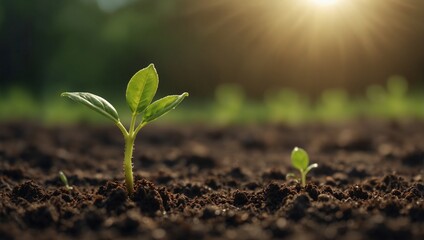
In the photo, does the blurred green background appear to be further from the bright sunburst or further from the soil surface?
the soil surface

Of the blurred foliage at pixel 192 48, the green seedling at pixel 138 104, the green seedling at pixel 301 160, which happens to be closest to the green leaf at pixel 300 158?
the green seedling at pixel 301 160

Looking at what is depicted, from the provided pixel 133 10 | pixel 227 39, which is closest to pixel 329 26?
pixel 227 39

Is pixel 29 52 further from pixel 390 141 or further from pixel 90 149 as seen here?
pixel 390 141

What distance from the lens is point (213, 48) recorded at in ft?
38.4

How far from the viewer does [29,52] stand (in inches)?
462

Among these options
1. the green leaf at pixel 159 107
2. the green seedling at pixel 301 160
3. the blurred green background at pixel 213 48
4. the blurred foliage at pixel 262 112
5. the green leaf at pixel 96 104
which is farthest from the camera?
the blurred green background at pixel 213 48

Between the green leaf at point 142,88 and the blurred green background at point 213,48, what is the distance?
7895 millimetres

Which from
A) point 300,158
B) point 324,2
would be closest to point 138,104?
point 300,158

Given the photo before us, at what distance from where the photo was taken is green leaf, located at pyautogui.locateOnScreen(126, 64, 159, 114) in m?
2.15

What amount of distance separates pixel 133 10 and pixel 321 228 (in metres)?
10.9

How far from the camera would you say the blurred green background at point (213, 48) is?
417 inches

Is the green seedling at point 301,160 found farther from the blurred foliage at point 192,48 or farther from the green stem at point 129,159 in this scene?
the blurred foliage at point 192,48

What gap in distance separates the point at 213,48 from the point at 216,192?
30.5 ft

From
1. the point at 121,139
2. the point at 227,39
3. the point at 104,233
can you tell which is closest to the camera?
the point at 104,233
